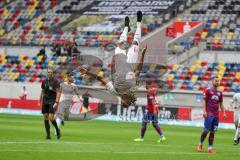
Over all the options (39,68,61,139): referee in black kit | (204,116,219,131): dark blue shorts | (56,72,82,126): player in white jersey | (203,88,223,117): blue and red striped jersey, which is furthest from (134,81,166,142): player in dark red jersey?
(204,116,219,131): dark blue shorts

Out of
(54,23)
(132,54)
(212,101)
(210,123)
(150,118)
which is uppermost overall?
(54,23)

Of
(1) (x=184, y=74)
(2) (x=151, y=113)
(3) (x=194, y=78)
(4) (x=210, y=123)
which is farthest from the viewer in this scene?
(1) (x=184, y=74)

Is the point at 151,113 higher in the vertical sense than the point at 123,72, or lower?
lower

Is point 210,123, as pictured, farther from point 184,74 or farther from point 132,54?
point 184,74

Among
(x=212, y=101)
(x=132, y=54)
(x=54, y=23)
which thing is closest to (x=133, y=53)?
(x=132, y=54)

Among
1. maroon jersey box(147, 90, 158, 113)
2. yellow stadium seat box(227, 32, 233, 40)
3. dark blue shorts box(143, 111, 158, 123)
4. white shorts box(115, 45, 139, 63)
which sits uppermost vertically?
yellow stadium seat box(227, 32, 233, 40)

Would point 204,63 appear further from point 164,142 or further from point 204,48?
point 164,142

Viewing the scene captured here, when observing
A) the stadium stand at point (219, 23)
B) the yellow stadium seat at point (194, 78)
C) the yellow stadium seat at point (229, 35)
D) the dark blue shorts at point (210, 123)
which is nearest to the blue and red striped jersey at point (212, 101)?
the dark blue shorts at point (210, 123)

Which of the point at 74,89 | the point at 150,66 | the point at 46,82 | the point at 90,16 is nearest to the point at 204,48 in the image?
the point at 150,66

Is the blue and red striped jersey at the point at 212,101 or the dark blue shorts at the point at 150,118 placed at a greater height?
the blue and red striped jersey at the point at 212,101

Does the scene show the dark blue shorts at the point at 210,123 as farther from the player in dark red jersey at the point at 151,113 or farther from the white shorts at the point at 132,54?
the player in dark red jersey at the point at 151,113

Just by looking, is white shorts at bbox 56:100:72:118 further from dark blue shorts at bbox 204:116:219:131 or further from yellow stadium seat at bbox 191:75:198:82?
yellow stadium seat at bbox 191:75:198:82

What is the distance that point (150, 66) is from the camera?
5078cm

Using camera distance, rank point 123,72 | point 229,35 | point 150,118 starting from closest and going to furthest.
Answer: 1. point 123,72
2. point 150,118
3. point 229,35
